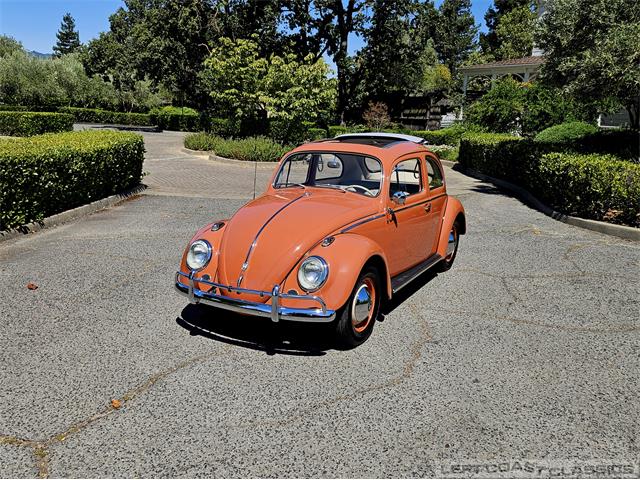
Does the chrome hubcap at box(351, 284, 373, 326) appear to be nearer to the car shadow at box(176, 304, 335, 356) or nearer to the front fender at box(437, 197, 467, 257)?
the car shadow at box(176, 304, 335, 356)

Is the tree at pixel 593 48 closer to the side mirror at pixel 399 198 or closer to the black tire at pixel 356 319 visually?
the side mirror at pixel 399 198

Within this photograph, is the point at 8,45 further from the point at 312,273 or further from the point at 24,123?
the point at 312,273

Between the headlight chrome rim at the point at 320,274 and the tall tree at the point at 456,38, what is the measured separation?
7852 cm

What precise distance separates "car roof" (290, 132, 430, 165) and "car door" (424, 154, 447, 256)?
0.93ft

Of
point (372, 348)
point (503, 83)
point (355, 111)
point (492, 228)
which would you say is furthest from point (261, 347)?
point (355, 111)

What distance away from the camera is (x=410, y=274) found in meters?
5.51

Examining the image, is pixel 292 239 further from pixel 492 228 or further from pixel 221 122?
pixel 221 122

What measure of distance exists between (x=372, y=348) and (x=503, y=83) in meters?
20.2

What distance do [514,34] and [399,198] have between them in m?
61.5

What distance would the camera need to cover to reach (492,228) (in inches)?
377

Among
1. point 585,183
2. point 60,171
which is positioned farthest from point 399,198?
point 60,171

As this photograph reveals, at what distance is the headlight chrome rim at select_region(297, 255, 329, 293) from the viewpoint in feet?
13.7

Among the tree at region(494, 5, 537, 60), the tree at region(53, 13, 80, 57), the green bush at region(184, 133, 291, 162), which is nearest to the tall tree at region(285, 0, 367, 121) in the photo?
the green bush at region(184, 133, 291, 162)

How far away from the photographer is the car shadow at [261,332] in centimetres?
460
